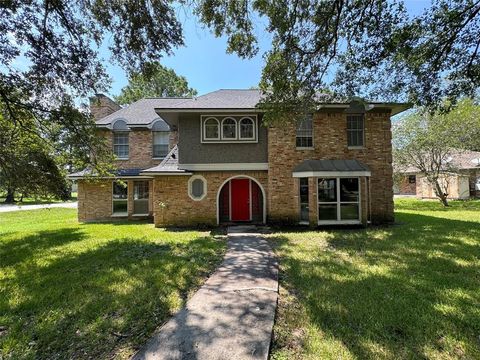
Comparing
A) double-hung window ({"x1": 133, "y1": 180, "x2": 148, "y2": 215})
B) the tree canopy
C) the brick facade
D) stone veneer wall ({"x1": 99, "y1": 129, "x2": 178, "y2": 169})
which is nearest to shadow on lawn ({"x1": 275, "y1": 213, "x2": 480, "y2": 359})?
the brick facade

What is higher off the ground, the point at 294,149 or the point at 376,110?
the point at 376,110

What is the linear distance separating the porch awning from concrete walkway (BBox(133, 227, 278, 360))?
6033 millimetres

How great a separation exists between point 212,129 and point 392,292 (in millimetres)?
9571

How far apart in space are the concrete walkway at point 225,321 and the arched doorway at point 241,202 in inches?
263

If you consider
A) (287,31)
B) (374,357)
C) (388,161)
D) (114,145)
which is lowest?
(374,357)

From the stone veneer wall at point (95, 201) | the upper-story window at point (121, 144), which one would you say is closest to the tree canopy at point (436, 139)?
the upper-story window at point (121, 144)

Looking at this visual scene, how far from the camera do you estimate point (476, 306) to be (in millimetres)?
4039

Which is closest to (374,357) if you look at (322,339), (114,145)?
(322,339)

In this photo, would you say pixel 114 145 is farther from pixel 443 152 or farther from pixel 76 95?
pixel 443 152

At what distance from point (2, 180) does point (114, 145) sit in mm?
7141

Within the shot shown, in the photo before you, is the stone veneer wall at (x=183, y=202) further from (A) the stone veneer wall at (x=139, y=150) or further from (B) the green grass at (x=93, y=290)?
(A) the stone veneer wall at (x=139, y=150)

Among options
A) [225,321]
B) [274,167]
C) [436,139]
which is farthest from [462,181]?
[225,321]

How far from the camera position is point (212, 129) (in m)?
12.2

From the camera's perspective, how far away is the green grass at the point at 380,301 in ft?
10.1
